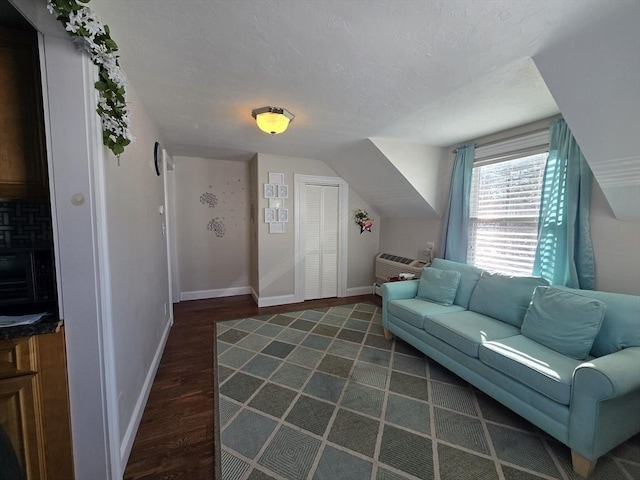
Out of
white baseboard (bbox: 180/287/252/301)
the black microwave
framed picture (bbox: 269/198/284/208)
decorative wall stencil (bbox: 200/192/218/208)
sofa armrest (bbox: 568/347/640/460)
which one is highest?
decorative wall stencil (bbox: 200/192/218/208)

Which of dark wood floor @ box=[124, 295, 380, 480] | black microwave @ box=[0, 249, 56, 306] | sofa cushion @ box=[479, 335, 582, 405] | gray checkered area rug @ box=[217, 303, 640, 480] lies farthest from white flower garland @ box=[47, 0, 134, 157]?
sofa cushion @ box=[479, 335, 582, 405]

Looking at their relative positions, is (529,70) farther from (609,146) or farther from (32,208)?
(32,208)

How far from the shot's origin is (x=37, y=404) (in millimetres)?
1081

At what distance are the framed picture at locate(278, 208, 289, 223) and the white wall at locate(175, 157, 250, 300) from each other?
88 centimetres

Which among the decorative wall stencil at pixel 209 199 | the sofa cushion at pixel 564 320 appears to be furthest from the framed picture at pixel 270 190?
the sofa cushion at pixel 564 320

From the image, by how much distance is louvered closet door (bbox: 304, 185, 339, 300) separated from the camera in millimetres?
4078

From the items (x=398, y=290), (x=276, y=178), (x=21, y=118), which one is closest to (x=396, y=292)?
(x=398, y=290)

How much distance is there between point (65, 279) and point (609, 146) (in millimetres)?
3072

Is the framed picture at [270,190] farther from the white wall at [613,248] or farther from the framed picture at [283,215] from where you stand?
the white wall at [613,248]

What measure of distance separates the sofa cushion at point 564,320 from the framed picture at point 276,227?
2.98 meters

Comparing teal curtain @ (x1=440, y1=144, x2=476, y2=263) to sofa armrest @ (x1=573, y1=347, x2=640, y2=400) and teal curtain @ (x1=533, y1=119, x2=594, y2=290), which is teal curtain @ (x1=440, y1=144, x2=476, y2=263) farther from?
sofa armrest @ (x1=573, y1=347, x2=640, y2=400)

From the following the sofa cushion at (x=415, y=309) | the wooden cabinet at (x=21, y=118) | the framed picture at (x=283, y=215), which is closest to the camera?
the wooden cabinet at (x=21, y=118)

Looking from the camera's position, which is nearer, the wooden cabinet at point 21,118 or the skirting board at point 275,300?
Answer: the wooden cabinet at point 21,118

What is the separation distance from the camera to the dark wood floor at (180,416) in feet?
4.57
